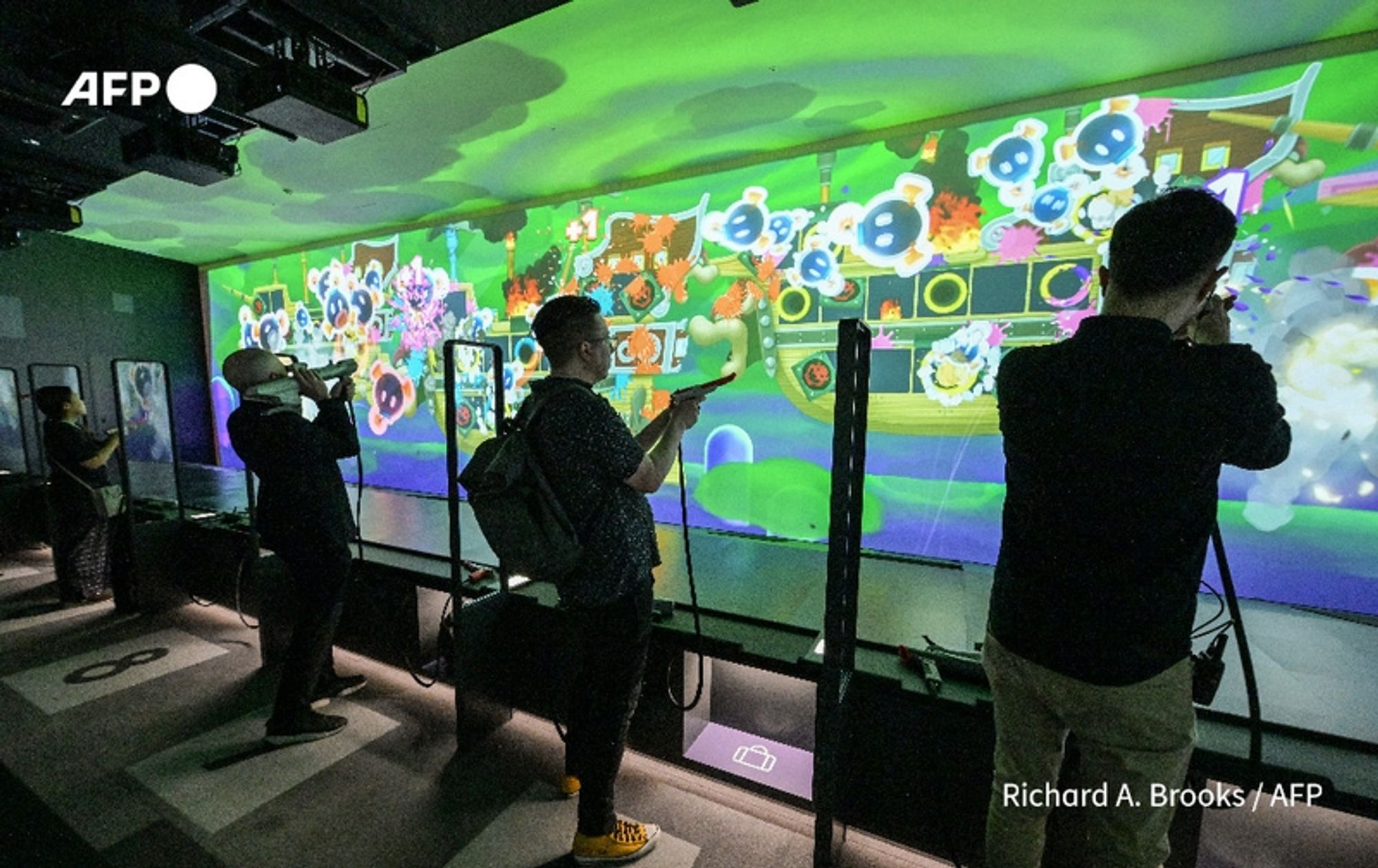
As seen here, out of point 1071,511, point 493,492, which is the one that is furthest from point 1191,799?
point 493,492

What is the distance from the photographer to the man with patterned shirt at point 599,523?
4.37ft

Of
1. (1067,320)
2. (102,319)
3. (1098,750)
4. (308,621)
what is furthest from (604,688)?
(102,319)

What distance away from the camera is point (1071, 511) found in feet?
3.01

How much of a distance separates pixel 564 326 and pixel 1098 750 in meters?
1.42

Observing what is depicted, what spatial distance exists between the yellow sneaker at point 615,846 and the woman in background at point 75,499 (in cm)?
374

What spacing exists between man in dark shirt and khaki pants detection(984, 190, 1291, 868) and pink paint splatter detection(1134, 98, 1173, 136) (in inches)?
77.9

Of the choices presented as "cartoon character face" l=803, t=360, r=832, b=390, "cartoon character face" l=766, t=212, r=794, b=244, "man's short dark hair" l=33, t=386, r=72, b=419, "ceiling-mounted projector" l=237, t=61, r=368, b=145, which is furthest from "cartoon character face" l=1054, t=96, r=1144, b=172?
"man's short dark hair" l=33, t=386, r=72, b=419

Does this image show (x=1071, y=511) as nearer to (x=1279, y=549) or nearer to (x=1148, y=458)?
(x=1148, y=458)

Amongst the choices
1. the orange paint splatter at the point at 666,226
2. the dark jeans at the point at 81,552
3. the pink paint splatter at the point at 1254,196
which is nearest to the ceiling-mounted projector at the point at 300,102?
the orange paint splatter at the point at 666,226

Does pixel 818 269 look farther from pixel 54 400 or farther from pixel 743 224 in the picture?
pixel 54 400

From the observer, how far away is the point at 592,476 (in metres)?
1.35

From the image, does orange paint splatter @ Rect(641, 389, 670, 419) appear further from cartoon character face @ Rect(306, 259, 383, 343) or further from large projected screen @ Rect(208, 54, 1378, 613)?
cartoon character face @ Rect(306, 259, 383, 343)

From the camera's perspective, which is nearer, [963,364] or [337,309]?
[963,364]

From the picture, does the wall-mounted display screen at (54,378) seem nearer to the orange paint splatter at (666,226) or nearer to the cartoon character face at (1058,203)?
the orange paint splatter at (666,226)
